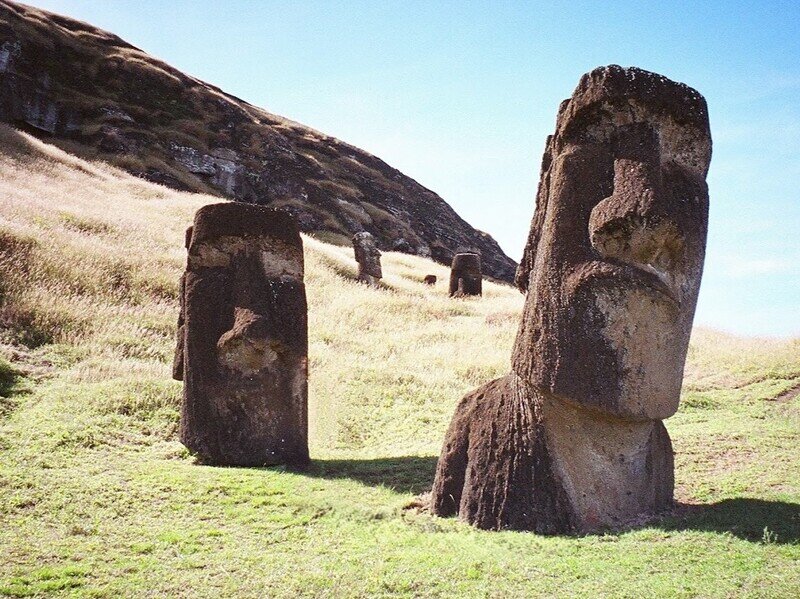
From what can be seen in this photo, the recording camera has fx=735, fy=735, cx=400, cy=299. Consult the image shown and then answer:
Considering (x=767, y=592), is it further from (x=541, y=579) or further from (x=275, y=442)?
(x=275, y=442)

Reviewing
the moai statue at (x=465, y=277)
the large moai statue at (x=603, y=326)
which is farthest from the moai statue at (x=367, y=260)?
the large moai statue at (x=603, y=326)

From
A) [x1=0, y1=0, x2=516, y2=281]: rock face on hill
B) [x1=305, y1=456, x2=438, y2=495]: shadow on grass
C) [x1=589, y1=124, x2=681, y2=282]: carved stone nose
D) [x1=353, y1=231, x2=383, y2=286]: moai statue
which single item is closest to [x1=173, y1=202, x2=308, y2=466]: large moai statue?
[x1=305, y1=456, x2=438, y2=495]: shadow on grass

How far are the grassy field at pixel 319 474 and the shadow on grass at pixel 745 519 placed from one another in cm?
2

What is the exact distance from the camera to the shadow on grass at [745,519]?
4.84 metres

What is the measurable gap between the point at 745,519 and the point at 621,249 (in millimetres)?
2099

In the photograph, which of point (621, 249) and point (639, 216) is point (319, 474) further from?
point (639, 216)

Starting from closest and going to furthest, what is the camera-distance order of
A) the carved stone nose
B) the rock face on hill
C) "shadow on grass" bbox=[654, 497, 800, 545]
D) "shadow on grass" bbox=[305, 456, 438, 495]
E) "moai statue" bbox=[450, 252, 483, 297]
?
"shadow on grass" bbox=[654, 497, 800, 545]
the carved stone nose
"shadow on grass" bbox=[305, 456, 438, 495]
"moai statue" bbox=[450, 252, 483, 297]
the rock face on hill

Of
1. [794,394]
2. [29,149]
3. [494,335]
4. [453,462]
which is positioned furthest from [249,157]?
[453,462]

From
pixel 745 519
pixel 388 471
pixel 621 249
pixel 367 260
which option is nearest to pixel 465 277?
pixel 367 260

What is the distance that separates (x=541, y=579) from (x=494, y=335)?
13.0m

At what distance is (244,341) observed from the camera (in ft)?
25.4

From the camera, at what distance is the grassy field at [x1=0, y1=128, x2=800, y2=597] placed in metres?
4.56

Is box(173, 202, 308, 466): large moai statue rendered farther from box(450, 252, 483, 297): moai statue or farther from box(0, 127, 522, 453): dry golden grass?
box(450, 252, 483, 297): moai statue

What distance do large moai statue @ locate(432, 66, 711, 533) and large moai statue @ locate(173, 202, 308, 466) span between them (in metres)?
2.68
